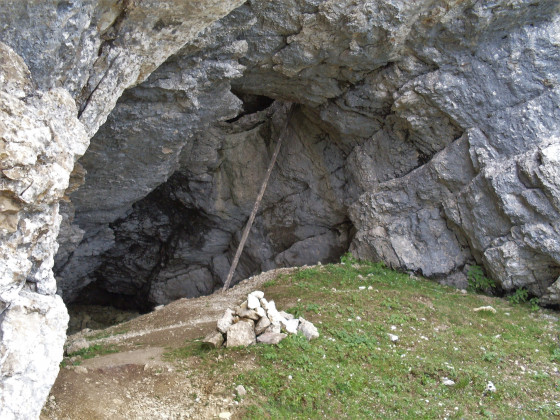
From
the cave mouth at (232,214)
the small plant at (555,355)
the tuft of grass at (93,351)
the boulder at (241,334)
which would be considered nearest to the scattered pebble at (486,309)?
the small plant at (555,355)

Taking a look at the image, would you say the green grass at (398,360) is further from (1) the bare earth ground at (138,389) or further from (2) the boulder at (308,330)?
(1) the bare earth ground at (138,389)

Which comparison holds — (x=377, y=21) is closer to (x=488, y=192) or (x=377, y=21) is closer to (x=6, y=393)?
(x=488, y=192)

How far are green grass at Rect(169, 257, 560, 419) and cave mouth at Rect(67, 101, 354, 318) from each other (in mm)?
5594

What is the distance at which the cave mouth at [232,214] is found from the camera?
16.6m

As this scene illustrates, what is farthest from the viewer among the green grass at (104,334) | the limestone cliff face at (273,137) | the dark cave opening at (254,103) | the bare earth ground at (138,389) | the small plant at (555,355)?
the dark cave opening at (254,103)

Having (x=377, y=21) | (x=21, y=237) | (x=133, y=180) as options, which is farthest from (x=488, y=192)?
(x=21, y=237)

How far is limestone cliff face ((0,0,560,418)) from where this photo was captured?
5.69m

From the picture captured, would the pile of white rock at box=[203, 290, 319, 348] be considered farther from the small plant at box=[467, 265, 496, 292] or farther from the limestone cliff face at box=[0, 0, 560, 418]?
the small plant at box=[467, 265, 496, 292]

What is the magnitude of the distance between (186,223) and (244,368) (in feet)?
38.3

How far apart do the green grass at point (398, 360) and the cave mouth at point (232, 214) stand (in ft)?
18.4

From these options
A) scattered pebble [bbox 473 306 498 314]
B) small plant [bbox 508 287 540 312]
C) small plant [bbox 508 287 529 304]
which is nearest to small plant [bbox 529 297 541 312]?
small plant [bbox 508 287 540 312]

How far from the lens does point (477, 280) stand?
12734 millimetres

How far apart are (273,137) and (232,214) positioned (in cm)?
314

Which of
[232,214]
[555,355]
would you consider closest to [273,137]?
[232,214]
